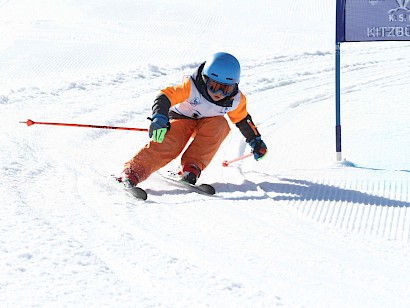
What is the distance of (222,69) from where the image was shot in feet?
18.3

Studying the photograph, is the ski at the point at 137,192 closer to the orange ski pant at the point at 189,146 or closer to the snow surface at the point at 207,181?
the snow surface at the point at 207,181

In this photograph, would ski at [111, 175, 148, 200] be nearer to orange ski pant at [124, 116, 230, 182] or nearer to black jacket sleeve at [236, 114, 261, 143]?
orange ski pant at [124, 116, 230, 182]

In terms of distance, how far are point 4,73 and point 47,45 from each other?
6.34 ft

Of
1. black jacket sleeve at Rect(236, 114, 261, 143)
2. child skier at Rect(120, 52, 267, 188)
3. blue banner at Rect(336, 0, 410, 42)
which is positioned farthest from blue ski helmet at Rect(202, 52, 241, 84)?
blue banner at Rect(336, 0, 410, 42)

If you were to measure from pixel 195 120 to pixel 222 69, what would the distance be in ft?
1.84

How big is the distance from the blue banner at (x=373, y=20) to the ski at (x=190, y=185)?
1.86m

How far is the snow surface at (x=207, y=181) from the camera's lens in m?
3.41

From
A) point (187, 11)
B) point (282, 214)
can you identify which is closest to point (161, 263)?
point (282, 214)

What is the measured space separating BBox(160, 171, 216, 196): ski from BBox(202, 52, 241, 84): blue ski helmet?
0.82 metres

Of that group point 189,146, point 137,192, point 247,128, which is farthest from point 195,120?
point 137,192

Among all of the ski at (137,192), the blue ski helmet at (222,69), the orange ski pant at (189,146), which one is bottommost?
the ski at (137,192)

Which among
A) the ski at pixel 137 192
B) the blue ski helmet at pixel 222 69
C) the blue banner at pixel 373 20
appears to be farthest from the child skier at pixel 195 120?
the blue banner at pixel 373 20

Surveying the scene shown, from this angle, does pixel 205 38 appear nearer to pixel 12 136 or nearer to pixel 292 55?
pixel 292 55

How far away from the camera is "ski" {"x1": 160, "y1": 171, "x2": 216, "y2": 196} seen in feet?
17.6
